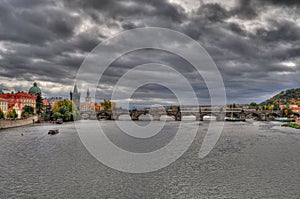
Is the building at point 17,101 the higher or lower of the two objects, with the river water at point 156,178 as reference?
higher

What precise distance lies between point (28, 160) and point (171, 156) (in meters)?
16.9

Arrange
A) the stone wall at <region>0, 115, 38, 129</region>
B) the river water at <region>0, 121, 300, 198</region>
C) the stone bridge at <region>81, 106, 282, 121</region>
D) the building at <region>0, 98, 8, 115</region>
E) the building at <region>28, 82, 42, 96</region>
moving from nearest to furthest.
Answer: the river water at <region>0, 121, 300, 198</region>
the stone wall at <region>0, 115, 38, 129</region>
the building at <region>0, 98, 8, 115</region>
the stone bridge at <region>81, 106, 282, 121</region>
the building at <region>28, 82, 42, 96</region>

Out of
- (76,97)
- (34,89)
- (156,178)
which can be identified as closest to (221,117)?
(76,97)

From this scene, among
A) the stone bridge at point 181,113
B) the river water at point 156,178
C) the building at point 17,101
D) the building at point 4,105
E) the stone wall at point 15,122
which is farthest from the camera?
the stone bridge at point 181,113

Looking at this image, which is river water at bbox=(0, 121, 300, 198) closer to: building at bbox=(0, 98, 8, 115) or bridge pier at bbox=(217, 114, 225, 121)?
building at bbox=(0, 98, 8, 115)

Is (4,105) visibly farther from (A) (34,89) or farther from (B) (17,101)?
(A) (34,89)

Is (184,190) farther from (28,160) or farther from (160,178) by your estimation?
(28,160)

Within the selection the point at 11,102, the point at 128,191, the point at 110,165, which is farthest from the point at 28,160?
the point at 11,102

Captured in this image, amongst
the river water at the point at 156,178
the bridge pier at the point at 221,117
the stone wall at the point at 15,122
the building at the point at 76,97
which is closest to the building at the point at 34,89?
the building at the point at 76,97

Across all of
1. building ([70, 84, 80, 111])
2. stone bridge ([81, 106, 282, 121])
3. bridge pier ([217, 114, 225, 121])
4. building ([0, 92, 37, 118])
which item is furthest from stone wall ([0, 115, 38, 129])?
bridge pier ([217, 114, 225, 121])

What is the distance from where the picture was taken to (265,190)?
1981 centimetres

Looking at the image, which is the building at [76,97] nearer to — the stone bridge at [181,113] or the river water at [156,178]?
the stone bridge at [181,113]

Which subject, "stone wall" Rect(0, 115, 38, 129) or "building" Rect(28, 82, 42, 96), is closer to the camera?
"stone wall" Rect(0, 115, 38, 129)

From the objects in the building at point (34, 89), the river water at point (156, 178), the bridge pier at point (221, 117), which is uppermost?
the building at point (34, 89)
